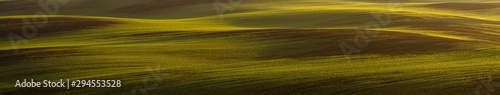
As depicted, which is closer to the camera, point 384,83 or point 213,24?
point 384,83

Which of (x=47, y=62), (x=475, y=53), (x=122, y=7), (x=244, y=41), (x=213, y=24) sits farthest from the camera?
(x=122, y=7)

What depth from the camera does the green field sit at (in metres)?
→ 12.8

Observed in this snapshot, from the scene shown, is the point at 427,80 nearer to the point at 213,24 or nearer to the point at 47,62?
the point at 47,62

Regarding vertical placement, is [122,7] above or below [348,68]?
below

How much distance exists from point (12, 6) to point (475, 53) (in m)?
33.3

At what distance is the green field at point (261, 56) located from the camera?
41.9 ft

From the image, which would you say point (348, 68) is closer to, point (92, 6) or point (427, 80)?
point (427, 80)

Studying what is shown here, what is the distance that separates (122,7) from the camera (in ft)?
133

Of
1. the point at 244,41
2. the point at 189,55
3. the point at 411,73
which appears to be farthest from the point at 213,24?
the point at 411,73

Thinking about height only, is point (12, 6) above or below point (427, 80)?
below

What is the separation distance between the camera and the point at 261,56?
17031 millimetres

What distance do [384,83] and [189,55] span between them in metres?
6.09

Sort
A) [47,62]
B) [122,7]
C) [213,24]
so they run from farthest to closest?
[122,7]
[213,24]
[47,62]

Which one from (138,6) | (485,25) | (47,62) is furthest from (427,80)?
(138,6)
